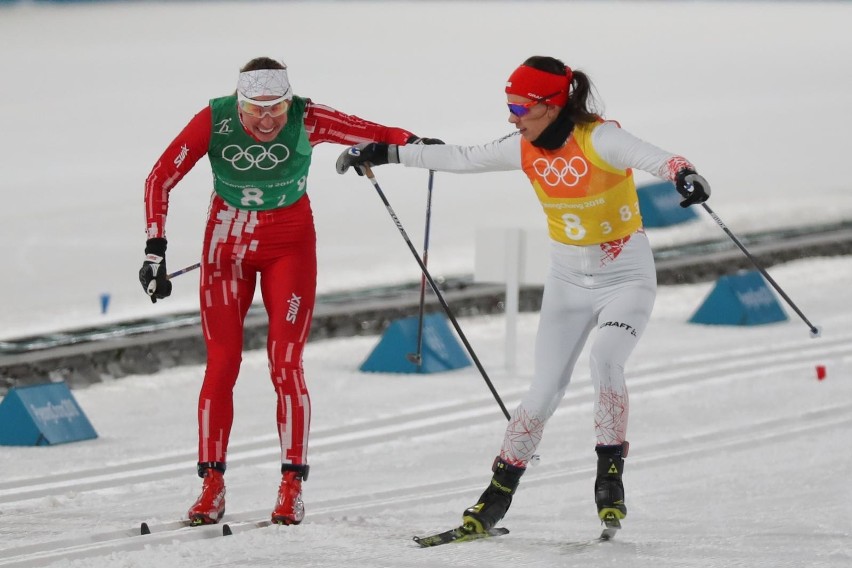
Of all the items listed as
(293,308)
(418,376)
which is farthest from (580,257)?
(418,376)

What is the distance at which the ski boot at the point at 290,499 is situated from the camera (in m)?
6.09

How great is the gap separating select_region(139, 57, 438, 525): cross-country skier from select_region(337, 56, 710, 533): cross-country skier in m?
0.71

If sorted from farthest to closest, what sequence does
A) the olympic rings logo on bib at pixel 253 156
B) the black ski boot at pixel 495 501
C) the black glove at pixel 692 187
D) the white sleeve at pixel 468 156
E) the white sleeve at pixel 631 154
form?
the olympic rings logo on bib at pixel 253 156 → the white sleeve at pixel 468 156 → the black ski boot at pixel 495 501 → the white sleeve at pixel 631 154 → the black glove at pixel 692 187

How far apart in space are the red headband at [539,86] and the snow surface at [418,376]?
1.48 meters

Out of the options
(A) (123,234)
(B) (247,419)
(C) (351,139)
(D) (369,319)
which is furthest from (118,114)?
(C) (351,139)

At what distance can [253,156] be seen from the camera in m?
6.19

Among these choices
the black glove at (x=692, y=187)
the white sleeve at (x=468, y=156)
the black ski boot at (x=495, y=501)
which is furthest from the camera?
the white sleeve at (x=468, y=156)

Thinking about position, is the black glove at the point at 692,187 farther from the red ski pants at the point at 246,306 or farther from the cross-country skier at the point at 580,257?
the red ski pants at the point at 246,306

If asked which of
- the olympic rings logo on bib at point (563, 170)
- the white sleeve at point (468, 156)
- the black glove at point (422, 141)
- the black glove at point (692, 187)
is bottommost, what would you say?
the black glove at point (692, 187)

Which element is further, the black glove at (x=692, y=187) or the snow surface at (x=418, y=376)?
the snow surface at (x=418, y=376)

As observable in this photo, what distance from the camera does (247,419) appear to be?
8625 mm

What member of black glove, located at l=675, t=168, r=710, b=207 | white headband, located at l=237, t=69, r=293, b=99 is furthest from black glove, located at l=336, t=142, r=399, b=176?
black glove, located at l=675, t=168, r=710, b=207

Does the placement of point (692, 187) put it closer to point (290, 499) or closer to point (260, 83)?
point (260, 83)

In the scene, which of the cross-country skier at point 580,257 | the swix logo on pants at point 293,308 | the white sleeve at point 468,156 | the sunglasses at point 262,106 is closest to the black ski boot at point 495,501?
the cross-country skier at point 580,257
